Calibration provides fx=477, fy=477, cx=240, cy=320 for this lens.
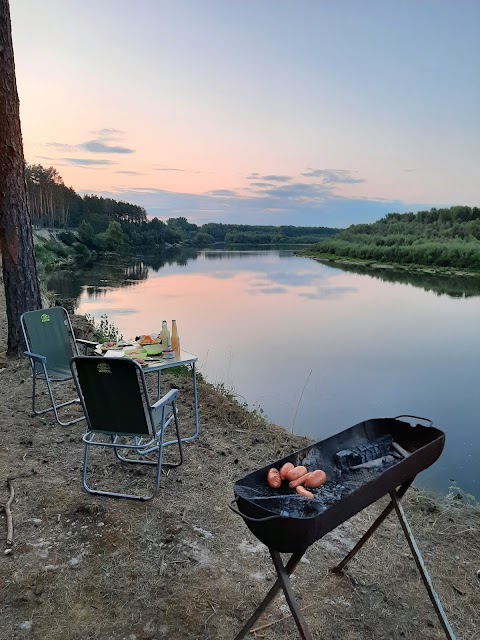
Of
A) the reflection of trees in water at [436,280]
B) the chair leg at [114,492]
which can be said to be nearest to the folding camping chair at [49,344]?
the chair leg at [114,492]

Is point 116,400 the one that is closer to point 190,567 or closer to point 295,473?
point 190,567

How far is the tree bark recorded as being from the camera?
16.8ft

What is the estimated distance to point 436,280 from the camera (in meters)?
24.0

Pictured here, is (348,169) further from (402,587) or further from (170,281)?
(402,587)

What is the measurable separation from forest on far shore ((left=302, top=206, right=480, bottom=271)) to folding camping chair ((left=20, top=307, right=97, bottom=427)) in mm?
25294

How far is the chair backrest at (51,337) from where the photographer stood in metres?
4.13

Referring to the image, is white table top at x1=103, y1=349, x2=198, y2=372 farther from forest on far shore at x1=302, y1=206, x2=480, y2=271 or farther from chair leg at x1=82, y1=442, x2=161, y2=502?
forest on far shore at x1=302, y1=206, x2=480, y2=271

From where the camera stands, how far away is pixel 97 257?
125ft

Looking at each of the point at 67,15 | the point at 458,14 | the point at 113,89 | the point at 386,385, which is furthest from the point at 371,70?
the point at 386,385

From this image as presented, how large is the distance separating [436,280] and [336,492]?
2419 centimetres

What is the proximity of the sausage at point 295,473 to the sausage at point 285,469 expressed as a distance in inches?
0.5

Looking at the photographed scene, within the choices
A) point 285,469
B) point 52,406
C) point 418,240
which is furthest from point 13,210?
point 418,240

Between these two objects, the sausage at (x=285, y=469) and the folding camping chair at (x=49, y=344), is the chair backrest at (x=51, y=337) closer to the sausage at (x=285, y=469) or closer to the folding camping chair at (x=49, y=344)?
the folding camping chair at (x=49, y=344)

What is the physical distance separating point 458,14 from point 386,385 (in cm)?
796
